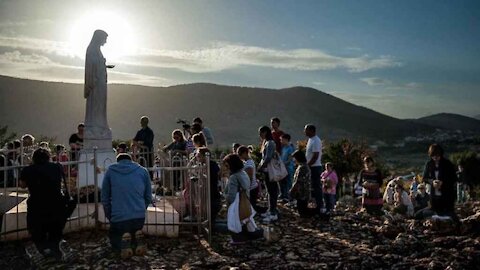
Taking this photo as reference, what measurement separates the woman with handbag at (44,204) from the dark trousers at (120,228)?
743 mm

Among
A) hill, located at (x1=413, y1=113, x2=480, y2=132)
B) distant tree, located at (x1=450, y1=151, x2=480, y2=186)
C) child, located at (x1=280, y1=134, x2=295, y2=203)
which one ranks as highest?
hill, located at (x1=413, y1=113, x2=480, y2=132)

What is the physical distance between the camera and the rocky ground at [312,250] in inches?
288

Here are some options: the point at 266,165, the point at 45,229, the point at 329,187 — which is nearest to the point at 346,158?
the point at 329,187

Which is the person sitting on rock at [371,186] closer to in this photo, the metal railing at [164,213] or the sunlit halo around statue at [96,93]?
the metal railing at [164,213]

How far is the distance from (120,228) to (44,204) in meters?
1.11

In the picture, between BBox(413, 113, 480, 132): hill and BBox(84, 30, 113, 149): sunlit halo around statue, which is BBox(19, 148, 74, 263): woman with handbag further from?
BBox(413, 113, 480, 132): hill

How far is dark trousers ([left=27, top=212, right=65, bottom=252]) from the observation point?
23.7 feet

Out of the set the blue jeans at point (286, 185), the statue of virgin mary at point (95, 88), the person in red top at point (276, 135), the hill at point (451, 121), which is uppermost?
the hill at point (451, 121)

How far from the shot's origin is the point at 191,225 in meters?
8.83

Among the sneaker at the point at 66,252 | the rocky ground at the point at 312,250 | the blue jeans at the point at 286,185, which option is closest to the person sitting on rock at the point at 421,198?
the rocky ground at the point at 312,250

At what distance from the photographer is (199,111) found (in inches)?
4469

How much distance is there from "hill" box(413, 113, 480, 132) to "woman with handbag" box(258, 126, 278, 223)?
150263 millimetres

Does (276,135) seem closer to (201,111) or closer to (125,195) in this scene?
(125,195)

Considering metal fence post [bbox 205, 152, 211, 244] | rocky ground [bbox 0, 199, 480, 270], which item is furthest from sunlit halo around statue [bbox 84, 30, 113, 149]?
metal fence post [bbox 205, 152, 211, 244]
